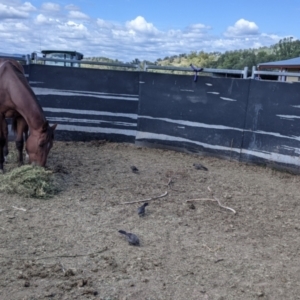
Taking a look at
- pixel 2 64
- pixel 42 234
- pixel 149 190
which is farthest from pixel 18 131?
pixel 42 234

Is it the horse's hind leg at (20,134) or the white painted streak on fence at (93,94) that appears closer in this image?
the horse's hind leg at (20,134)

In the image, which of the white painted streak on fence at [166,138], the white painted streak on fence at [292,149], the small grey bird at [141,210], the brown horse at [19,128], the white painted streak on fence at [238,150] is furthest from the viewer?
the white painted streak on fence at [166,138]

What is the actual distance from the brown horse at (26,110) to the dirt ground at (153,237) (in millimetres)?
462

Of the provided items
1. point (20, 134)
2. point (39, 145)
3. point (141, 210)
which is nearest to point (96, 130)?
point (20, 134)

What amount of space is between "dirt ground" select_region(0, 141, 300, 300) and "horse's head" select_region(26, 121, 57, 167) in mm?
420

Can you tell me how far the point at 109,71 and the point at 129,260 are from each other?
16.8ft

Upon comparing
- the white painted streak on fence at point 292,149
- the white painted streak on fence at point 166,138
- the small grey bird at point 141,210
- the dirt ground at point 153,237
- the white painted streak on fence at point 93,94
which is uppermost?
the white painted streak on fence at point 93,94

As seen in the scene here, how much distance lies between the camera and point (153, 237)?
3.79 m

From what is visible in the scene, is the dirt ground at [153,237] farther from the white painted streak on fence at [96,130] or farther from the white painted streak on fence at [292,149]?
the white painted streak on fence at [96,130]

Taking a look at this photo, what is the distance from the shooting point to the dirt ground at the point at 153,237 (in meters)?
2.91

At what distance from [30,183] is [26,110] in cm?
97

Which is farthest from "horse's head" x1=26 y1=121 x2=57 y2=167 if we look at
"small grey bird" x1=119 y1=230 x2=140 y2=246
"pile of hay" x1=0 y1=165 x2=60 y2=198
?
"small grey bird" x1=119 y1=230 x2=140 y2=246

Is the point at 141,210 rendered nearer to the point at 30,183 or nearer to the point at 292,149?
the point at 30,183

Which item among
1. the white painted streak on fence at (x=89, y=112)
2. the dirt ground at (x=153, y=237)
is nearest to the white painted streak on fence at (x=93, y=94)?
the white painted streak on fence at (x=89, y=112)
